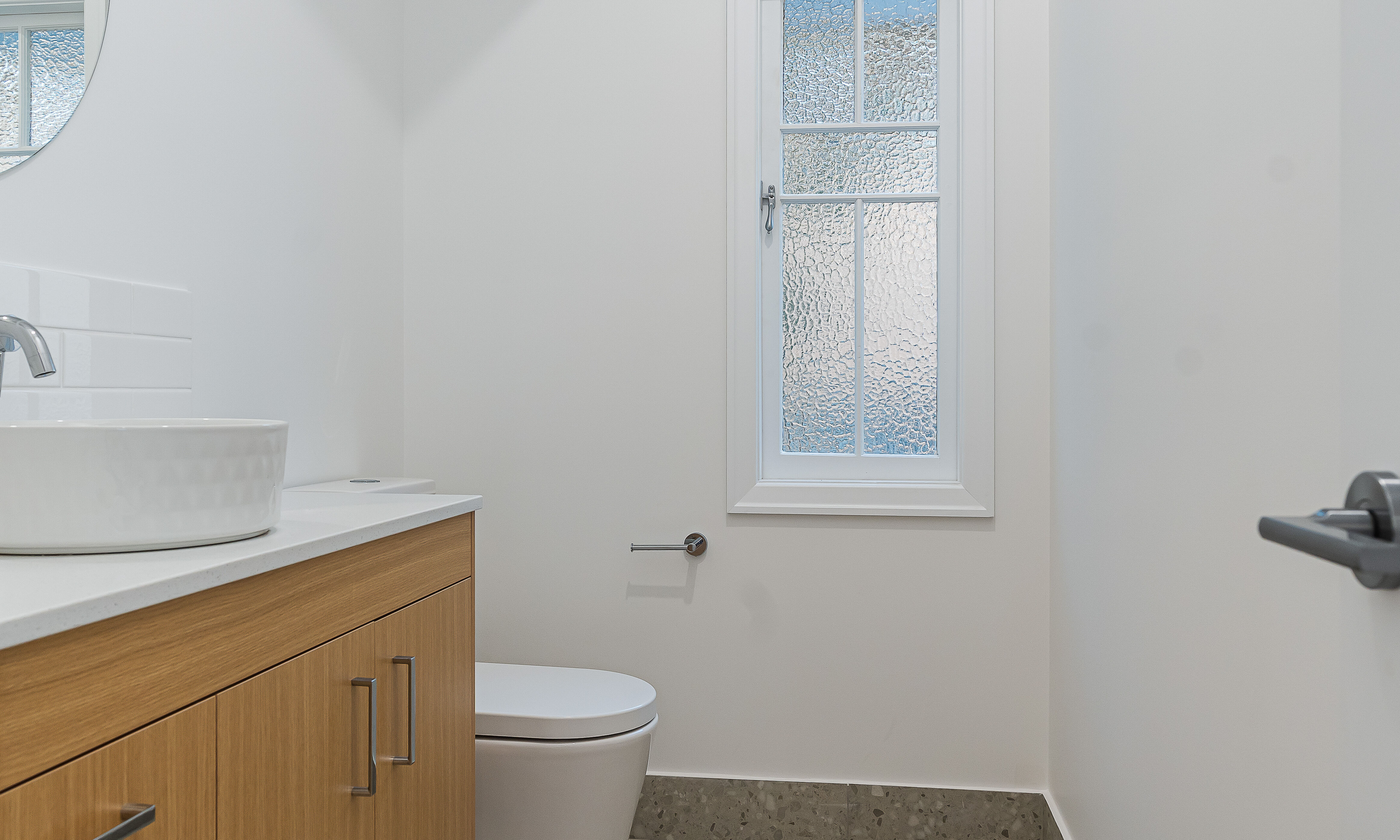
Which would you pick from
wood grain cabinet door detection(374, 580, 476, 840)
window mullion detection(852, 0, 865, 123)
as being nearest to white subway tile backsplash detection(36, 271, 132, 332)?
wood grain cabinet door detection(374, 580, 476, 840)

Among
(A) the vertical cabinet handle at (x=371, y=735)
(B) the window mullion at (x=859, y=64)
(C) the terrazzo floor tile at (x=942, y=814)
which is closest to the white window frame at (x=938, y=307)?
(B) the window mullion at (x=859, y=64)

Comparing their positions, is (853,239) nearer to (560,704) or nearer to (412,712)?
(560,704)

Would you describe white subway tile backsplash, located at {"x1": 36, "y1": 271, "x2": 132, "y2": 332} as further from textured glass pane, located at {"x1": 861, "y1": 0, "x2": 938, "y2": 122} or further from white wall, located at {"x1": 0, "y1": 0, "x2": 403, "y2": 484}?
textured glass pane, located at {"x1": 861, "y1": 0, "x2": 938, "y2": 122}

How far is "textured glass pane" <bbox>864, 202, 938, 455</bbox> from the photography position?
1971 mm

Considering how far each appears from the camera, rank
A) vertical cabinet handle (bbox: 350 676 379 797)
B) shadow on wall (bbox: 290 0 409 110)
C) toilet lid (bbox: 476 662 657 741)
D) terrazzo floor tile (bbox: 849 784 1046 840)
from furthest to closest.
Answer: terrazzo floor tile (bbox: 849 784 1046 840) < shadow on wall (bbox: 290 0 409 110) < toilet lid (bbox: 476 662 657 741) < vertical cabinet handle (bbox: 350 676 379 797)

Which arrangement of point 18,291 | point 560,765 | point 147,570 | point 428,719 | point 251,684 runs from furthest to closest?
point 560,765 < point 428,719 < point 18,291 < point 251,684 < point 147,570

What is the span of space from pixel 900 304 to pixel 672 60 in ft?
2.56

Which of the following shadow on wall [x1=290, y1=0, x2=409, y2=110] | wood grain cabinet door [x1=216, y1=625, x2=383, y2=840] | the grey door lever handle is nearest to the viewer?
the grey door lever handle

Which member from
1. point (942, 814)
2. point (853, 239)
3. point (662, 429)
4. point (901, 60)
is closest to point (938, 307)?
point (853, 239)

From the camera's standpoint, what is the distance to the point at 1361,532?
600mm

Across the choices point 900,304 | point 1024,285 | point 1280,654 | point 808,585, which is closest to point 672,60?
point 900,304

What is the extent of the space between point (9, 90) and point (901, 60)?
1678mm

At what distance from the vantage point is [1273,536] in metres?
0.63

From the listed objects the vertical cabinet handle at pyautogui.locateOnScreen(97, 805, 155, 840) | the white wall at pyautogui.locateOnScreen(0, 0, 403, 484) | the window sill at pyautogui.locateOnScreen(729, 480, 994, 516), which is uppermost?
the white wall at pyautogui.locateOnScreen(0, 0, 403, 484)
